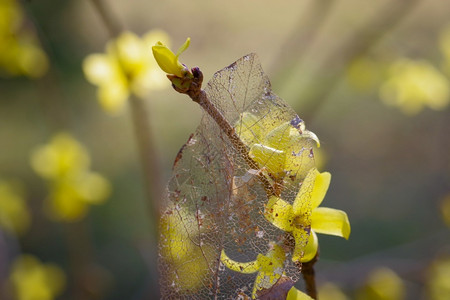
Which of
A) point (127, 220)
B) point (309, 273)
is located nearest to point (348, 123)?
point (127, 220)

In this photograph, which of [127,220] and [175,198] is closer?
[175,198]

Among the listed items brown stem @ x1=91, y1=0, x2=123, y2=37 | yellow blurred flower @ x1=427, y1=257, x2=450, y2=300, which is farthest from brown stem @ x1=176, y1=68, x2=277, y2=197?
yellow blurred flower @ x1=427, y1=257, x2=450, y2=300

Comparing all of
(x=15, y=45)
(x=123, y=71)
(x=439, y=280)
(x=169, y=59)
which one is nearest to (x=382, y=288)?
(x=439, y=280)

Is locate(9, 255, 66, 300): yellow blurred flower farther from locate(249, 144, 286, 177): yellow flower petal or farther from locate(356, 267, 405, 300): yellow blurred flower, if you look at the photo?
locate(249, 144, 286, 177): yellow flower petal

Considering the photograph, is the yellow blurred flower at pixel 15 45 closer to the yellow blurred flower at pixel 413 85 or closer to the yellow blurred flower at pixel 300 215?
the yellow blurred flower at pixel 413 85

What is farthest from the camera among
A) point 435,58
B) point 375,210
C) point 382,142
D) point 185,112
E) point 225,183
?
point 185,112

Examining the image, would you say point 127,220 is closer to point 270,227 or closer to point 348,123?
point 348,123
